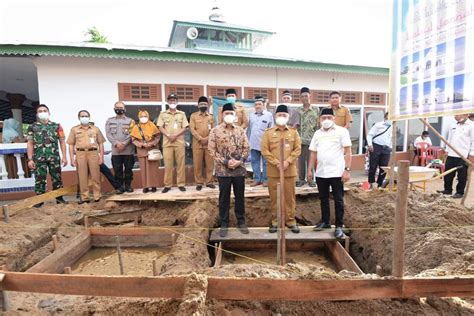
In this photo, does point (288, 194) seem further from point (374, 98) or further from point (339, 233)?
point (374, 98)

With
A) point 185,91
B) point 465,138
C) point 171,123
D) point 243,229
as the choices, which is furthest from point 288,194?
point 185,91

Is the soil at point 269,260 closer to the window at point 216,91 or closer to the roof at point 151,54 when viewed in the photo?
the roof at point 151,54

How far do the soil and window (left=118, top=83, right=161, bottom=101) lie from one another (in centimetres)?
287

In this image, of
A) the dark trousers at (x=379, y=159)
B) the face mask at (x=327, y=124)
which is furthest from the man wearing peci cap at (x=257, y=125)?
the dark trousers at (x=379, y=159)

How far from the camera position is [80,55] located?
636 cm

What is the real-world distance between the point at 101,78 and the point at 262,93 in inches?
170

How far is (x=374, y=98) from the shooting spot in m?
10.4

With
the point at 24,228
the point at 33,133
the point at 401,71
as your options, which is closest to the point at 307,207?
the point at 401,71

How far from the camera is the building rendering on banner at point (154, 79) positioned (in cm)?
661

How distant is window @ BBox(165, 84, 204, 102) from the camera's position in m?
7.66

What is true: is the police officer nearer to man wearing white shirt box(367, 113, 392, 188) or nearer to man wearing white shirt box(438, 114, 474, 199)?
man wearing white shirt box(367, 113, 392, 188)

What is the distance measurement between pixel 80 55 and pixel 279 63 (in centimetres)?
491

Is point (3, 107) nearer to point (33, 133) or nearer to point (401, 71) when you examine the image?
point (33, 133)

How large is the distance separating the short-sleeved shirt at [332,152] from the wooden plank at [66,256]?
152 inches
